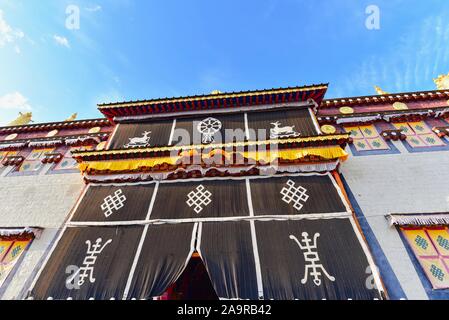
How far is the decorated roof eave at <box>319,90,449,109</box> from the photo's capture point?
925cm

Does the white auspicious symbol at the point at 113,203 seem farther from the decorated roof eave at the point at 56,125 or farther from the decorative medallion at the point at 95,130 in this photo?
the decorated roof eave at the point at 56,125

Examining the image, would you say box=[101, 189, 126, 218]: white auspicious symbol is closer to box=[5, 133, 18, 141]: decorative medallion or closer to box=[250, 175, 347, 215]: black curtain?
box=[250, 175, 347, 215]: black curtain

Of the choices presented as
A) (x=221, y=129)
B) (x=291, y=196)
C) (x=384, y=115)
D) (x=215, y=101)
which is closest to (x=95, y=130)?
(x=215, y=101)

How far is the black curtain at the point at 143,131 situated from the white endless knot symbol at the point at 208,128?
50.3 inches

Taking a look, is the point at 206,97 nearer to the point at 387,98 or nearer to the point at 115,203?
the point at 115,203

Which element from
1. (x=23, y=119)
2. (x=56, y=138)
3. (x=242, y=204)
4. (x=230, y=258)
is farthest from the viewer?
(x=23, y=119)

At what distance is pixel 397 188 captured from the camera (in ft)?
22.8

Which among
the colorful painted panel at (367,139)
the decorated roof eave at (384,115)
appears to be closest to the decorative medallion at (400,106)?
the decorated roof eave at (384,115)

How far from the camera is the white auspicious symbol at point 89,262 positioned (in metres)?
5.59

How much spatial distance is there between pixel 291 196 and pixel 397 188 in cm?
360
